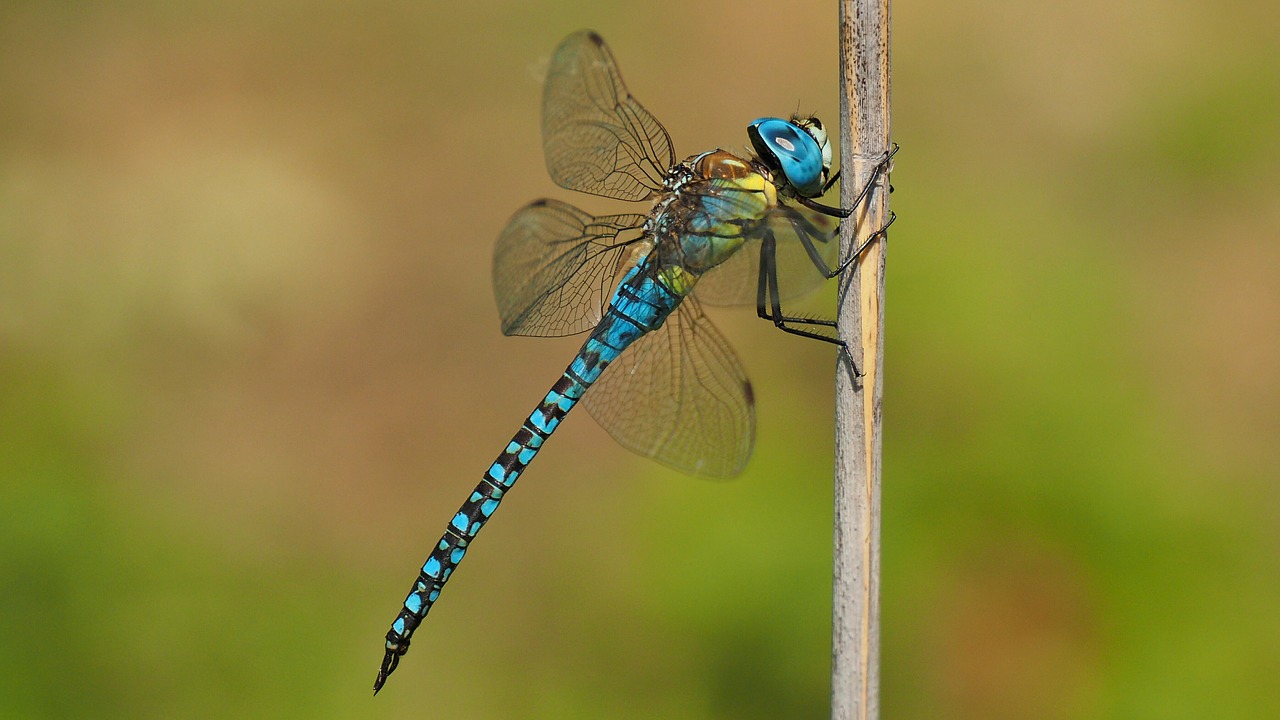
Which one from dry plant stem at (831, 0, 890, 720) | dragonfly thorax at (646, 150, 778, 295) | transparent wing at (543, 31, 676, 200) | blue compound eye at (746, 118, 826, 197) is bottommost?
dry plant stem at (831, 0, 890, 720)

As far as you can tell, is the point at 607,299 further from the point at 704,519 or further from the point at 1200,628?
the point at 1200,628

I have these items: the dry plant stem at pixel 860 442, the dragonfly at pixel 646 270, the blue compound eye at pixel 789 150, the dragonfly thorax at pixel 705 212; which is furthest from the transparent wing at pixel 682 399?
the dry plant stem at pixel 860 442

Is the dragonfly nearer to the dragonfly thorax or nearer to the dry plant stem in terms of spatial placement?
the dragonfly thorax

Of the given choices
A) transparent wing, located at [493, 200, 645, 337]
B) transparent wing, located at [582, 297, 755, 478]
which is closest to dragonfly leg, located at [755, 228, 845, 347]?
transparent wing, located at [582, 297, 755, 478]

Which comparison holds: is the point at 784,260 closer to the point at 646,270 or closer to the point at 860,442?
the point at 646,270

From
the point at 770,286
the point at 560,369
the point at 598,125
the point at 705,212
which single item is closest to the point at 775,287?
the point at 770,286

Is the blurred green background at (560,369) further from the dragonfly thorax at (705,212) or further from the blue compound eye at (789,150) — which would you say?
the blue compound eye at (789,150)
